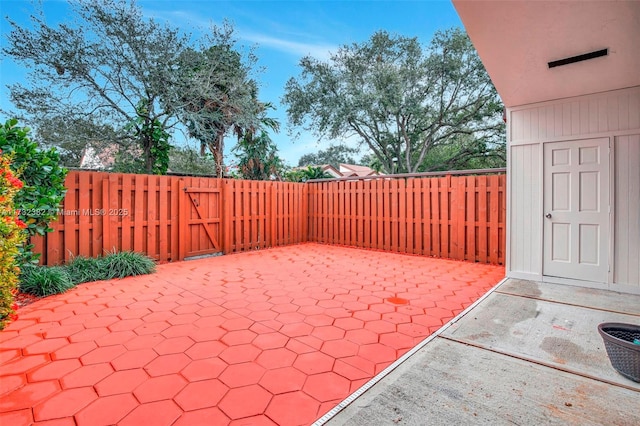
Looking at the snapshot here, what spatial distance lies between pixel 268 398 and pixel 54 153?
397 cm

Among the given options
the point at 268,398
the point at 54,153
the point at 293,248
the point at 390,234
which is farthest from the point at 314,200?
the point at 268,398

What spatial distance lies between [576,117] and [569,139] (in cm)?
28

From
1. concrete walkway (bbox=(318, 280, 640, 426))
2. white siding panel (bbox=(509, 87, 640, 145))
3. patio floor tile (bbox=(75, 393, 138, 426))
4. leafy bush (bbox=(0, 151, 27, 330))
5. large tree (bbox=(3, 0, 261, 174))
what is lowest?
patio floor tile (bbox=(75, 393, 138, 426))

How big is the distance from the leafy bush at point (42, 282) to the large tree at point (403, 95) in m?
10.9

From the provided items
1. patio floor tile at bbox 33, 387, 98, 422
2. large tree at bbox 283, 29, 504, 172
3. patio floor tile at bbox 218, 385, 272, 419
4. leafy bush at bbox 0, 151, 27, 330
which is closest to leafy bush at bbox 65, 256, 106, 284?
leafy bush at bbox 0, 151, 27, 330

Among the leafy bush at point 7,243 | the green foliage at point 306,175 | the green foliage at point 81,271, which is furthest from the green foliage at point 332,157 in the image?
the leafy bush at point 7,243

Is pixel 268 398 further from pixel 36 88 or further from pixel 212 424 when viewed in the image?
pixel 36 88

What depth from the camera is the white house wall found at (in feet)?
11.8

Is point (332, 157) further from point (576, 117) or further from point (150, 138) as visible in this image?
point (576, 117)

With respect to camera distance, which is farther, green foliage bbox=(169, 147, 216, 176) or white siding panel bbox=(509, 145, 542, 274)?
green foliage bbox=(169, 147, 216, 176)

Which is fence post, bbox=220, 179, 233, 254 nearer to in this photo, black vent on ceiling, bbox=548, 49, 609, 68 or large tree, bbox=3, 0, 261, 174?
large tree, bbox=3, 0, 261, 174

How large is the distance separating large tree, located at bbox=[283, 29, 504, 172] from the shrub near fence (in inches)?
240

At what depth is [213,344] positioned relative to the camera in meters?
2.34

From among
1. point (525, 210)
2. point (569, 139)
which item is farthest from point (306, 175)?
point (569, 139)
